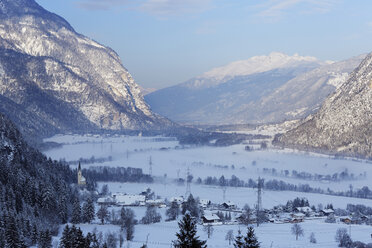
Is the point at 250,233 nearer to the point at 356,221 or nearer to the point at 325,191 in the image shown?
the point at 356,221

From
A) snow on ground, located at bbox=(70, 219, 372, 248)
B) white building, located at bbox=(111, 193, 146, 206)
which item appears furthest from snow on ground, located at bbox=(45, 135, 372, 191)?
snow on ground, located at bbox=(70, 219, 372, 248)

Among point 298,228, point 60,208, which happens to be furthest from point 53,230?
point 298,228

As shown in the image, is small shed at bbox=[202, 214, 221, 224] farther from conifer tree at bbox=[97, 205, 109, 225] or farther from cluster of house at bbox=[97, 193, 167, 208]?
conifer tree at bbox=[97, 205, 109, 225]

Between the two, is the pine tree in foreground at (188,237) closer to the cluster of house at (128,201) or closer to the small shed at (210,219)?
the small shed at (210,219)

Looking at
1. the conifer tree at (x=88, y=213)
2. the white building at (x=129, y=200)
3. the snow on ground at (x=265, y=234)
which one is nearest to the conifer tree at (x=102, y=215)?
the conifer tree at (x=88, y=213)

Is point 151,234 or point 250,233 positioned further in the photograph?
point 151,234

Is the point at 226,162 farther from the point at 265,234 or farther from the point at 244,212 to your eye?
the point at 265,234

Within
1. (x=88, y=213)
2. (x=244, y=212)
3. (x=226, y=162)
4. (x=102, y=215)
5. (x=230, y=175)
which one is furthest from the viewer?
(x=226, y=162)

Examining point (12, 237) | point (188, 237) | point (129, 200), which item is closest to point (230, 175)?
point (129, 200)

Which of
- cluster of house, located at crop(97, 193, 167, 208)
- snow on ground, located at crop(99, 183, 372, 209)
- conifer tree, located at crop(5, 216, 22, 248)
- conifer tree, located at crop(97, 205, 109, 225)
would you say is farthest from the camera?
snow on ground, located at crop(99, 183, 372, 209)
